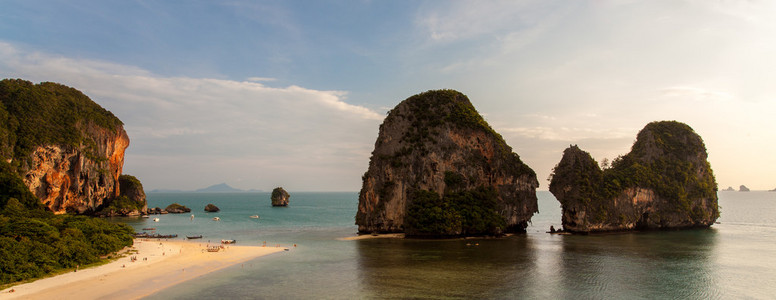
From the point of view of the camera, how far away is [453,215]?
219 feet

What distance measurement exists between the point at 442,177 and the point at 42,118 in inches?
3436

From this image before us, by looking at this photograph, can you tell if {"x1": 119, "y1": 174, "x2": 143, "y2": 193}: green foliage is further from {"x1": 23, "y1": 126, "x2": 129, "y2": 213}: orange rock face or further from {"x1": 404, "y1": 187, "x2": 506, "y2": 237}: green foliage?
{"x1": 404, "y1": 187, "x2": 506, "y2": 237}: green foliage

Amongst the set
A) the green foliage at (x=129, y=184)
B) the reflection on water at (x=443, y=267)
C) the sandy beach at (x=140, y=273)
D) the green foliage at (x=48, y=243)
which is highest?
the green foliage at (x=129, y=184)

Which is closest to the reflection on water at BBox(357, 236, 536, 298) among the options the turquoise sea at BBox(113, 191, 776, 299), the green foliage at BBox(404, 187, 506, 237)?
the turquoise sea at BBox(113, 191, 776, 299)

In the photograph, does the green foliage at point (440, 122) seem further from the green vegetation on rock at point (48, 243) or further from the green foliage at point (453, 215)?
the green vegetation on rock at point (48, 243)

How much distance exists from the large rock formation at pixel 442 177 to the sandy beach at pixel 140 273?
2160cm

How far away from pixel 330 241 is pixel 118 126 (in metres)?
82.0

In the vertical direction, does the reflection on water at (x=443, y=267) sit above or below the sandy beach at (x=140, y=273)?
above

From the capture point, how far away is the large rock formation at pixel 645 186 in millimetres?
73250

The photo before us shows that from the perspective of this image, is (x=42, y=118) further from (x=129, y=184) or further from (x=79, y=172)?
(x=129, y=184)

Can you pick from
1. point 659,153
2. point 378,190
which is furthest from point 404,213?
point 659,153

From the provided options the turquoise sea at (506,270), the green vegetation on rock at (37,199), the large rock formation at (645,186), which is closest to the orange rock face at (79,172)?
the green vegetation on rock at (37,199)

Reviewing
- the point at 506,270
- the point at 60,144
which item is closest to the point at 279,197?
the point at 60,144

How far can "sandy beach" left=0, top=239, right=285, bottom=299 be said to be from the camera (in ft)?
106
